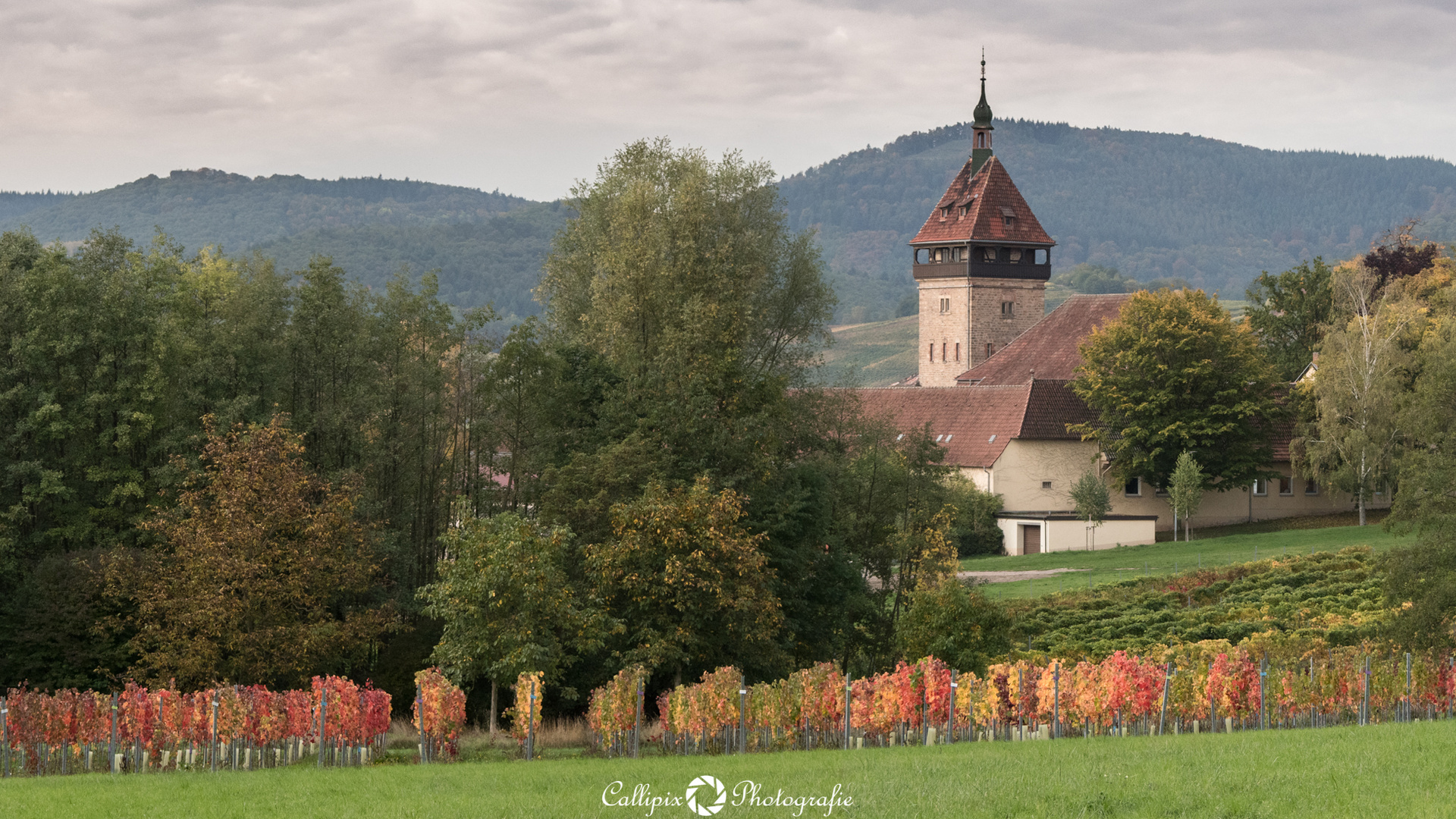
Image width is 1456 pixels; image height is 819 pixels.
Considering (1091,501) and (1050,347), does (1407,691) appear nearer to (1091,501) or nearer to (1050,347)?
(1091,501)

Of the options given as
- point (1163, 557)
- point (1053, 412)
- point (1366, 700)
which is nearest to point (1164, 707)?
point (1366, 700)

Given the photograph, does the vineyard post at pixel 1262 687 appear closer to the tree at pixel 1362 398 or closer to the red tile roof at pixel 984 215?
the tree at pixel 1362 398

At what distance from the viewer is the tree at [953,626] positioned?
32384 millimetres

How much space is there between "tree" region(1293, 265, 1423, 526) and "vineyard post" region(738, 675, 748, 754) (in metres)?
42.3

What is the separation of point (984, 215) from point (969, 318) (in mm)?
6250

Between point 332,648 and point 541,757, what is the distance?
7.91m

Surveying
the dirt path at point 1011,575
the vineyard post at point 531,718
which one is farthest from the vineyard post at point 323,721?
the dirt path at point 1011,575

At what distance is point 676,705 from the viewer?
24.0 metres

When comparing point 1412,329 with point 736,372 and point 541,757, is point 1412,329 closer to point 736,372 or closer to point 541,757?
point 736,372

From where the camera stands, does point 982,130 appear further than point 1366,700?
Yes

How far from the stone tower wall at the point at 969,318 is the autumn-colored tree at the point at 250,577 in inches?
2138

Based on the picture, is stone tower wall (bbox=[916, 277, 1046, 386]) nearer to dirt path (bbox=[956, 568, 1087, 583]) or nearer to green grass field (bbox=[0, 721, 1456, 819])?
dirt path (bbox=[956, 568, 1087, 583])

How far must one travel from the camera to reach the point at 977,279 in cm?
8238

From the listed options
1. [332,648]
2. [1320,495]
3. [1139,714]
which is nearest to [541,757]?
[332,648]
